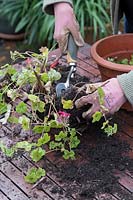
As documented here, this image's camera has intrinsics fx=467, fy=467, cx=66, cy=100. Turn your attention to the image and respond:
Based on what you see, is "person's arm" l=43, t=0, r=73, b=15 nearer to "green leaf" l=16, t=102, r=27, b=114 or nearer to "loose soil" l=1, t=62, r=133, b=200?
"loose soil" l=1, t=62, r=133, b=200

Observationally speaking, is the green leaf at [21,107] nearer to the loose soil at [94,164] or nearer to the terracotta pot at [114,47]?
the loose soil at [94,164]

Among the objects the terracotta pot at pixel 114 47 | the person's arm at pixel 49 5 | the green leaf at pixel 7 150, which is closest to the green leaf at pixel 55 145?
the green leaf at pixel 7 150

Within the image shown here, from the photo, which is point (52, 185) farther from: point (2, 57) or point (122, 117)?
point (2, 57)

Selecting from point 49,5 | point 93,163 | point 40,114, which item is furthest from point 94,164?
point 49,5

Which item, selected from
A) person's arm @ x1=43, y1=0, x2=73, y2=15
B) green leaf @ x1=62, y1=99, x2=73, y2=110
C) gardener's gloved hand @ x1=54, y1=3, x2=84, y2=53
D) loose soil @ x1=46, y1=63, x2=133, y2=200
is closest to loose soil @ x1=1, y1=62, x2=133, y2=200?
loose soil @ x1=46, y1=63, x2=133, y2=200

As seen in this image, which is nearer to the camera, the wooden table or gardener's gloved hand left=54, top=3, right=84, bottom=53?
the wooden table

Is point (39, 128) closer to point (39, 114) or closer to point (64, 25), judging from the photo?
point (39, 114)

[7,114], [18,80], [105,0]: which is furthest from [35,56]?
[105,0]
